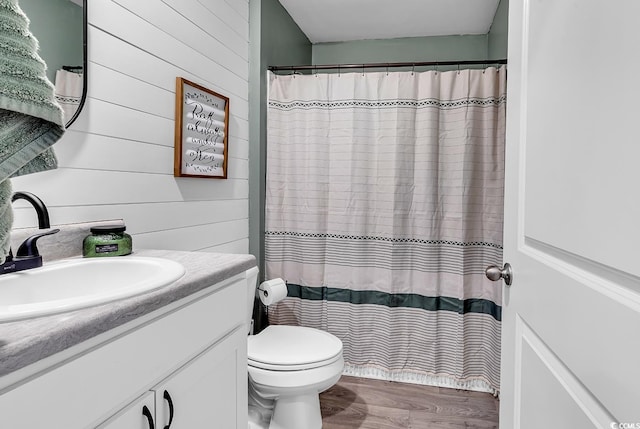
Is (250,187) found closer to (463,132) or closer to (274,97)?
(274,97)

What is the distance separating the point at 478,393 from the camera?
91.6 inches

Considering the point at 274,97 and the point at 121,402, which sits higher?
the point at 274,97

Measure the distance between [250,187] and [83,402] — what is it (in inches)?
70.4

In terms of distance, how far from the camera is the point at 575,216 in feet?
2.37

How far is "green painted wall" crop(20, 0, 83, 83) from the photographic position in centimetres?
109

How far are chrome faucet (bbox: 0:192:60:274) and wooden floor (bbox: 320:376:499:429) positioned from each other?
5.12 feet

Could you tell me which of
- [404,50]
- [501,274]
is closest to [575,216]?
[501,274]

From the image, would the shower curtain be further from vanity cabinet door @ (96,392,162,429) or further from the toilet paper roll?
vanity cabinet door @ (96,392,162,429)

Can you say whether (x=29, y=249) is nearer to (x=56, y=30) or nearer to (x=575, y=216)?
(x=56, y=30)

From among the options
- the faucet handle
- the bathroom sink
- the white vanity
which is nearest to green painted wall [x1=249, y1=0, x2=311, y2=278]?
the white vanity

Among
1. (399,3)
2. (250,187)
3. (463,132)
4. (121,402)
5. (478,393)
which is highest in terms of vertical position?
(399,3)

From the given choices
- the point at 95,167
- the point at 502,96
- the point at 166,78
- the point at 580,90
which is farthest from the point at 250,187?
the point at 580,90

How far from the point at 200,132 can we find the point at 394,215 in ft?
3.88

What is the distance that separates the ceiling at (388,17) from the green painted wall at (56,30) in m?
1.65
